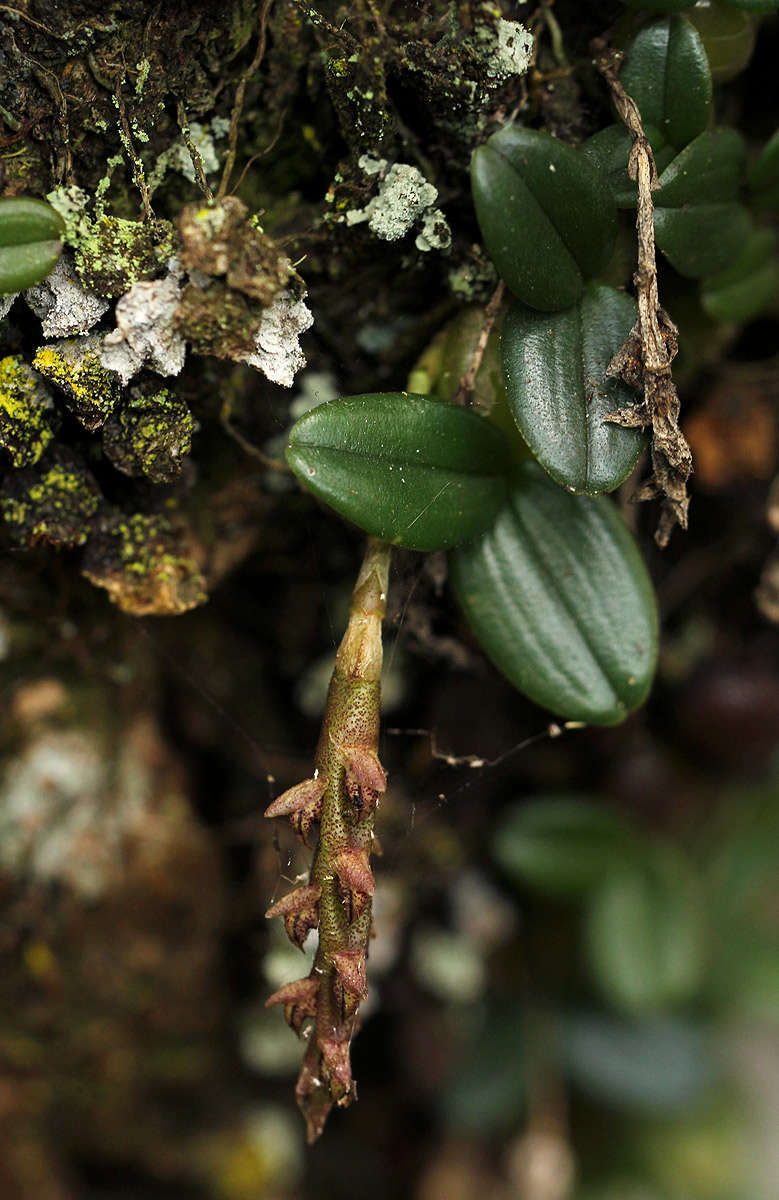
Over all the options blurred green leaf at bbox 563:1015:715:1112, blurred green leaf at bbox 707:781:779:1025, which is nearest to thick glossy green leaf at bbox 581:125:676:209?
blurred green leaf at bbox 707:781:779:1025

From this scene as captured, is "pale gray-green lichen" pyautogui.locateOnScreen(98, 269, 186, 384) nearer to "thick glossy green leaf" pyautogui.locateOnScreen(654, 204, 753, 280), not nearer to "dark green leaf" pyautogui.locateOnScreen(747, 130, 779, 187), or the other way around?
"thick glossy green leaf" pyautogui.locateOnScreen(654, 204, 753, 280)

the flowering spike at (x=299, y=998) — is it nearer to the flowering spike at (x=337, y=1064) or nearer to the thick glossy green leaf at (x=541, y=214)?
the flowering spike at (x=337, y=1064)

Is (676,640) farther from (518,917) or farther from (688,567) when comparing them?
(518,917)

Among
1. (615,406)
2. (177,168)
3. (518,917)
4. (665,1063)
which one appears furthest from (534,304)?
(665,1063)

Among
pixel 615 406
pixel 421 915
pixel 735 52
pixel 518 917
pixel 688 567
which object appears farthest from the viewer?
pixel 518 917

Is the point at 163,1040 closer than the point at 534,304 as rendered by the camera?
No

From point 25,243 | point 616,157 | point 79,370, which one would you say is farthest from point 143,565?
point 616,157
